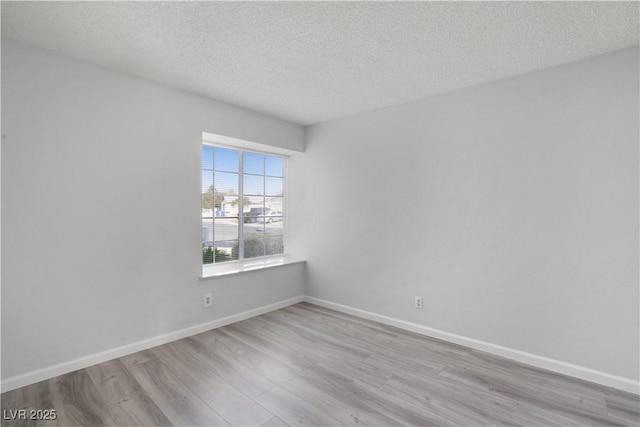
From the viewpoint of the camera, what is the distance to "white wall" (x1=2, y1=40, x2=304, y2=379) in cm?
215

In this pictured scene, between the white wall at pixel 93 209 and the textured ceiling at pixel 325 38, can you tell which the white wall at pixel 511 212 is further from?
the white wall at pixel 93 209

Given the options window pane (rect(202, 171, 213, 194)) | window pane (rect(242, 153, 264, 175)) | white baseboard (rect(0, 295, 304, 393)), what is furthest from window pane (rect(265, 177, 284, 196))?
white baseboard (rect(0, 295, 304, 393))

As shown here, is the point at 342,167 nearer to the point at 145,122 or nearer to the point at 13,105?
A: the point at 145,122

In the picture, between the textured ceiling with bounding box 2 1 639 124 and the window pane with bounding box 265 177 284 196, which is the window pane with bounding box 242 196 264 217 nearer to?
the window pane with bounding box 265 177 284 196

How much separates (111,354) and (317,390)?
1761 mm

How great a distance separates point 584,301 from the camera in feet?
7.66

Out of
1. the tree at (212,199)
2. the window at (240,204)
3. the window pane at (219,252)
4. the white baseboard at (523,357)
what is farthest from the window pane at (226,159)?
the white baseboard at (523,357)

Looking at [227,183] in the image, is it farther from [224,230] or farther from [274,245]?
[274,245]

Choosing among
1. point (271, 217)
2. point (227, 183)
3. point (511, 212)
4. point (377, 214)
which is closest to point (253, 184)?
point (227, 183)

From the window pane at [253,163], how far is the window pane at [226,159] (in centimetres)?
13

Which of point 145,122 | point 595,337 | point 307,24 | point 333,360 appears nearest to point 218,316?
point 333,360

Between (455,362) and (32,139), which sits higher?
(32,139)

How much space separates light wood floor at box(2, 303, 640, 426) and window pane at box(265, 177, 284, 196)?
2.08m

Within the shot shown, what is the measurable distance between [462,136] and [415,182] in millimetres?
619
